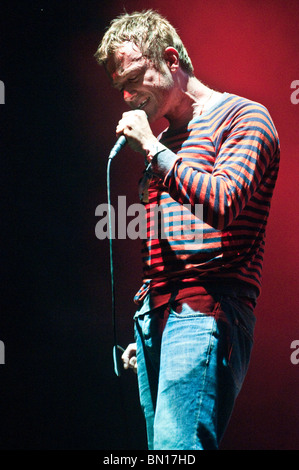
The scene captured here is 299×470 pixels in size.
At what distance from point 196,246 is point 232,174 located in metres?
0.17

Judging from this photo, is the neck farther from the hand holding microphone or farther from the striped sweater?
the hand holding microphone

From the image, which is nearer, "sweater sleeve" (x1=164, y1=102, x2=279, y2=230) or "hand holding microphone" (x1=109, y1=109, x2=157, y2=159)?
"sweater sleeve" (x1=164, y1=102, x2=279, y2=230)

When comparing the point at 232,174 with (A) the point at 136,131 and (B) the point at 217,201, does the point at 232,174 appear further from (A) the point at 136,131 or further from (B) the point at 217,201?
(A) the point at 136,131

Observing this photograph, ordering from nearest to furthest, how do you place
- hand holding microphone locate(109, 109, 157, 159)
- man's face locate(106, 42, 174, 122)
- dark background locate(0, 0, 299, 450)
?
hand holding microphone locate(109, 109, 157, 159)
man's face locate(106, 42, 174, 122)
dark background locate(0, 0, 299, 450)

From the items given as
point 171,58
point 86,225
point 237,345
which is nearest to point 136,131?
point 171,58

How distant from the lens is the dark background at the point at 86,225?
178 centimetres

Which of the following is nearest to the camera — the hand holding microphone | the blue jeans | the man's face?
the blue jeans

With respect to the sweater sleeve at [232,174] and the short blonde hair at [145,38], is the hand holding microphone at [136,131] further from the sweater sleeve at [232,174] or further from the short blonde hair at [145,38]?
the short blonde hair at [145,38]

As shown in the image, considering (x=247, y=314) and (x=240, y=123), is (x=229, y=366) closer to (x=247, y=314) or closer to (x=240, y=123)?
(x=247, y=314)

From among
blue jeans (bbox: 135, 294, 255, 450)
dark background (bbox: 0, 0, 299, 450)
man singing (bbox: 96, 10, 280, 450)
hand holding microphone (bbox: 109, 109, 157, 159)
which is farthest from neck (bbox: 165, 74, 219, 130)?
dark background (bbox: 0, 0, 299, 450)

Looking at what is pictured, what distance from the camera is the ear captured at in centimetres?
129

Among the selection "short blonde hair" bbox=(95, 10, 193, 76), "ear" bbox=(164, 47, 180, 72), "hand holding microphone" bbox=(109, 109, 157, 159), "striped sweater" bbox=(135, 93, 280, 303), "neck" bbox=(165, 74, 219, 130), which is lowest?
"striped sweater" bbox=(135, 93, 280, 303)

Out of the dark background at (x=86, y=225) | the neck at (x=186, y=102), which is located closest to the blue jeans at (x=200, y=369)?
the neck at (x=186, y=102)

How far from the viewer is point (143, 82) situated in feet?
4.08
